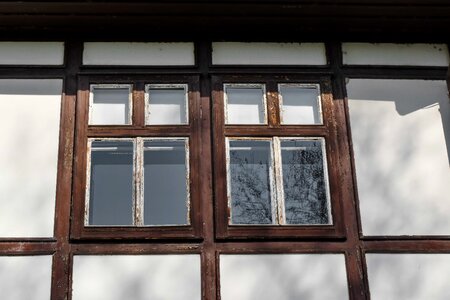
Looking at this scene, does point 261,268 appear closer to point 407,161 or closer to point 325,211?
point 325,211

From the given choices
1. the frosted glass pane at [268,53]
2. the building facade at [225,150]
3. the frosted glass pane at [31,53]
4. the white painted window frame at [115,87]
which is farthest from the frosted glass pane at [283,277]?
the frosted glass pane at [31,53]

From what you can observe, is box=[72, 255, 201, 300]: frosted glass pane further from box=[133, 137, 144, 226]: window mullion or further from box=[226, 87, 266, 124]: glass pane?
box=[226, 87, 266, 124]: glass pane

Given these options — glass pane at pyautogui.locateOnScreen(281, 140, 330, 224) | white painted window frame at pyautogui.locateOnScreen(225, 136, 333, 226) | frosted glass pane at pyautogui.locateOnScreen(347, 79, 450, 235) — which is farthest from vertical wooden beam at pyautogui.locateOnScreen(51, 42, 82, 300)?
frosted glass pane at pyautogui.locateOnScreen(347, 79, 450, 235)

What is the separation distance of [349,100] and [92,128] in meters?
2.25

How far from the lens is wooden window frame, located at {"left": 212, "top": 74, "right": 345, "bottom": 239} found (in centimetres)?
634

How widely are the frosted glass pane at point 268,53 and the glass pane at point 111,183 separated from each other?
1.18 metres

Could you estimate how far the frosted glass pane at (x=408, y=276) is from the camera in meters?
6.24

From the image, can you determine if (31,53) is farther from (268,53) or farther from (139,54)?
(268,53)

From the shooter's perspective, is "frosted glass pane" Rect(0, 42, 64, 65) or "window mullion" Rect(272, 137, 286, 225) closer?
"window mullion" Rect(272, 137, 286, 225)

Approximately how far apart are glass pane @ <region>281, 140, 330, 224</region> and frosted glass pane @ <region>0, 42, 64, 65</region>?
2146 millimetres

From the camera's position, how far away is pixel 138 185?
21.3ft

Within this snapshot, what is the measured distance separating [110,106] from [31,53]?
0.86m

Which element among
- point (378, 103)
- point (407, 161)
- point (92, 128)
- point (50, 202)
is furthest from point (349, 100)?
point (50, 202)

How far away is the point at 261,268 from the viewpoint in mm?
6219
